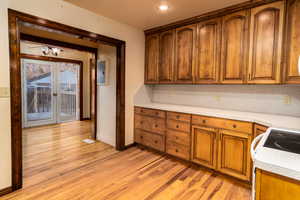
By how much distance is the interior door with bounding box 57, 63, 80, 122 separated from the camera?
18.4 ft

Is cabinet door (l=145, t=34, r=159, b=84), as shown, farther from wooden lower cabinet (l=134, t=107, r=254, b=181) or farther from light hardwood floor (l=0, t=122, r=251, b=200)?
light hardwood floor (l=0, t=122, r=251, b=200)

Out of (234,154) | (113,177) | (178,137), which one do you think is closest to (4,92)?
(113,177)

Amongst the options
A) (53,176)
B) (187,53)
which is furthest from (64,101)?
(187,53)

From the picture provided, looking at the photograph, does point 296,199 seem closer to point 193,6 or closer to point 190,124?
point 190,124

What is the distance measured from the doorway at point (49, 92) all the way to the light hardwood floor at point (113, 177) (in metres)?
1.97

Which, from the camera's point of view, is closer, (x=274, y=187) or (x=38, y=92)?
(x=274, y=187)

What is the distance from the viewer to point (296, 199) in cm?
75

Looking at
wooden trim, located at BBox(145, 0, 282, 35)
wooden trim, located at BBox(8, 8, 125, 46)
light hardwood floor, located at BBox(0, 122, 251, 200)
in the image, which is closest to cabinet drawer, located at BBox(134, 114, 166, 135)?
light hardwood floor, located at BBox(0, 122, 251, 200)

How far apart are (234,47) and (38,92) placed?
213 inches

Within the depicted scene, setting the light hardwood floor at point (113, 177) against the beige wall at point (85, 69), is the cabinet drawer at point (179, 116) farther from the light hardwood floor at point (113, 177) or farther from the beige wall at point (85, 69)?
the beige wall at point (85, 69)

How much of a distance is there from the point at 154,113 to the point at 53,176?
1.82 m

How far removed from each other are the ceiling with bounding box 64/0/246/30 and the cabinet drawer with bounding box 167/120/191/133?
1.73 meters

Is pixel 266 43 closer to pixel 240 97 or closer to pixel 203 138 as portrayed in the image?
pixel 240 97

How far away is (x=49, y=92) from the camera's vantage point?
17.7 feet
